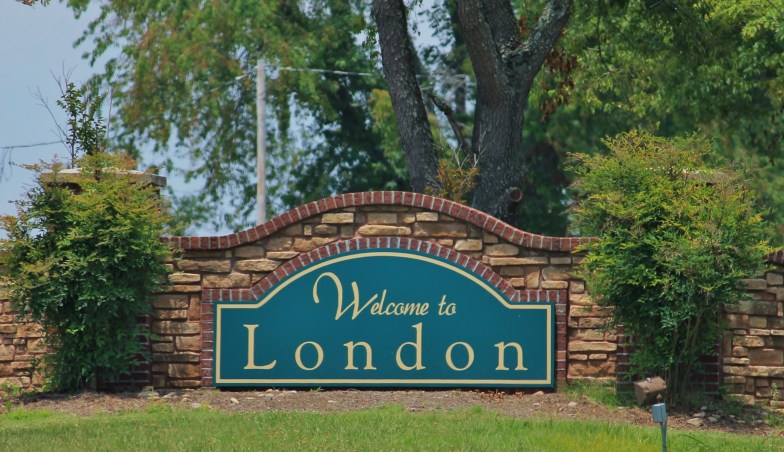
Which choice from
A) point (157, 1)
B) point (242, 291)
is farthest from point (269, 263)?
point (157, 1)

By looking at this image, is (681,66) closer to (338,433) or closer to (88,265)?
(88,265)

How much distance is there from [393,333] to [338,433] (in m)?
2.68

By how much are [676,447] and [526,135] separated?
19.4 metres

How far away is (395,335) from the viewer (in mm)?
12477

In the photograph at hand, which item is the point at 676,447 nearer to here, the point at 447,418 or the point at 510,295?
the point at 447,418

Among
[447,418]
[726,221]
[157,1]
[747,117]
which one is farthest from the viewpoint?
[157,1]

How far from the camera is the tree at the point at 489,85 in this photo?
14.7 metres

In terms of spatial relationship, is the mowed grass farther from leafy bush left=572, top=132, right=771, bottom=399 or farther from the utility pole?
the utility pole

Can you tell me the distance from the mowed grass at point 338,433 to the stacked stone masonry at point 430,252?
156 cm

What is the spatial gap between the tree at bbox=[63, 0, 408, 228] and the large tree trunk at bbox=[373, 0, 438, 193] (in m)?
11.9

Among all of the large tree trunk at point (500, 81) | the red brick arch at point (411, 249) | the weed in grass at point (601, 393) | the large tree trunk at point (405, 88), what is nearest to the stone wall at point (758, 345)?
the weed in grass at point (601, 393)

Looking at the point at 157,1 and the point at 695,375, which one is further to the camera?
the point at 157,1

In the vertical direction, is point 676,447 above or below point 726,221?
below

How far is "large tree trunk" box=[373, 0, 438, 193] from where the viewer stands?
15047mm
